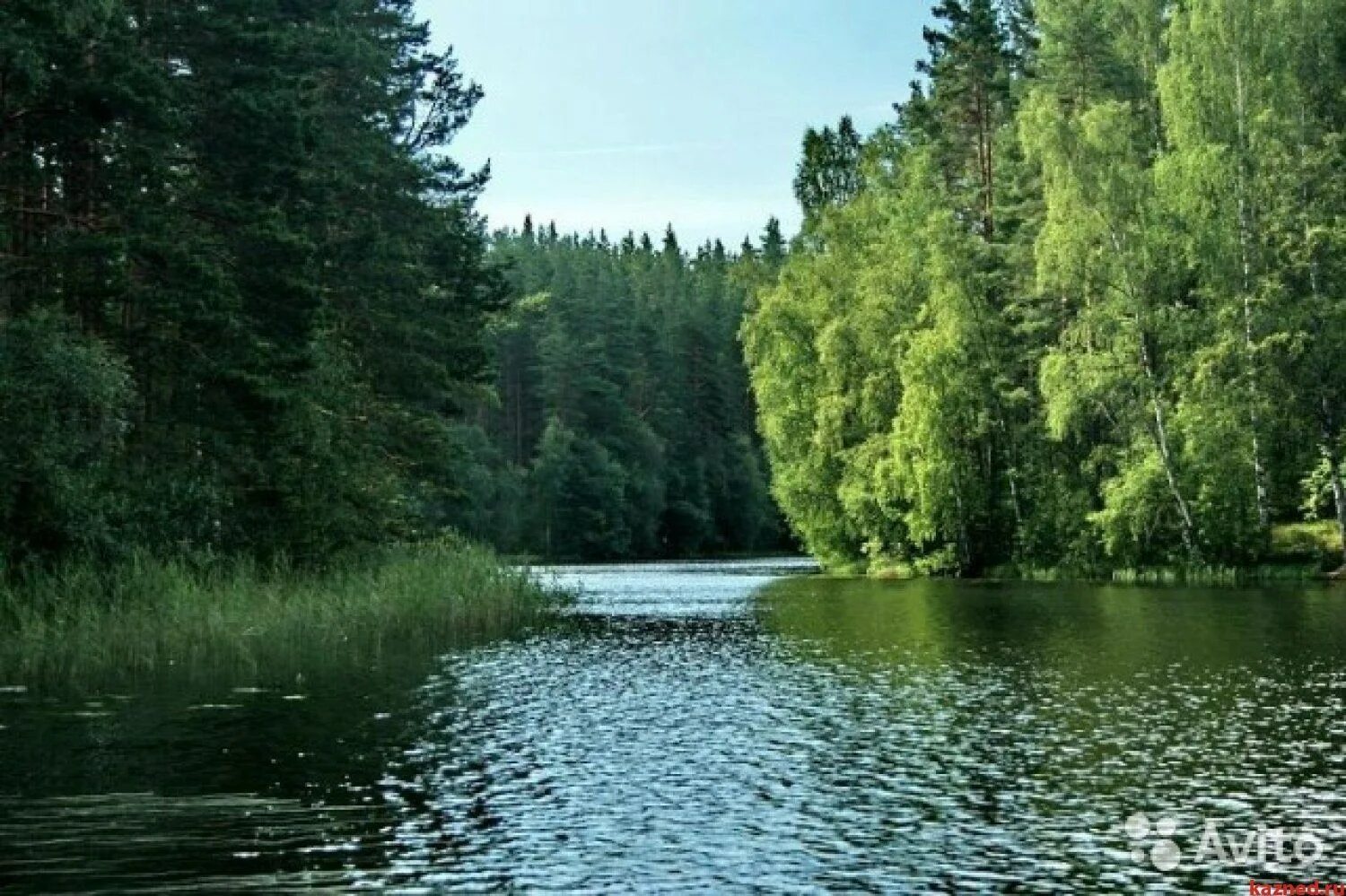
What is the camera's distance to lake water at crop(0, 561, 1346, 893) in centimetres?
1185

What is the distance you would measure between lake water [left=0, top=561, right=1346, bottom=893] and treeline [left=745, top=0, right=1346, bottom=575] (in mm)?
24012

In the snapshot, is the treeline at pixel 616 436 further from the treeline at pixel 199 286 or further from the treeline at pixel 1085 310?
the treeline at pixel 199 286

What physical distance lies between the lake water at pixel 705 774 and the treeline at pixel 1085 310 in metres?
24.0

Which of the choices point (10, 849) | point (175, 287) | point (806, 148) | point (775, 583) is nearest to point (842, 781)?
point (10, 849)

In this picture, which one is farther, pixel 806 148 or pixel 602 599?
pixel 806 148

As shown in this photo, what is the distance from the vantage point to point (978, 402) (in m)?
62.1

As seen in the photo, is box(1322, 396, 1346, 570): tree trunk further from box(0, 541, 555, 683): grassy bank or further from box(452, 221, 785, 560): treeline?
box(452, 221, 785, 560): treeline

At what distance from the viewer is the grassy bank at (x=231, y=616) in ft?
81.1

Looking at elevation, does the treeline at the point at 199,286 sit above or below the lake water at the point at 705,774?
above

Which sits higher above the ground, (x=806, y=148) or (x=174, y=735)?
(x=806, y=148)

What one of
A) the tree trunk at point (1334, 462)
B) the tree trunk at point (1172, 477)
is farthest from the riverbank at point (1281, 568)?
the tree trunk at point (1172, 477)

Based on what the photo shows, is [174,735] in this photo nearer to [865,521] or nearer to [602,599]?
[602,599]

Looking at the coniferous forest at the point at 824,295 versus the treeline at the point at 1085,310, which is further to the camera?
the treeline at the point at 1085,310

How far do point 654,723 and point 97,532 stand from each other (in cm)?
1237
